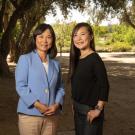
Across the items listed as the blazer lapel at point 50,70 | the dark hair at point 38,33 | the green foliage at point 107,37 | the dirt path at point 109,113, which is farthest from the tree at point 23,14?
the green foliage at point 107,37

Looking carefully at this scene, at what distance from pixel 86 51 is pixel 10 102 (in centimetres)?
741

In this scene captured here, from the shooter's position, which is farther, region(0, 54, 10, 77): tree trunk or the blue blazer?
region(0, 54, 10, 77): tree trunk

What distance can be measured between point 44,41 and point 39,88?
1.49ft

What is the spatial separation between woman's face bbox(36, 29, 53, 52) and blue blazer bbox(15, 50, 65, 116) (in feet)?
0.38

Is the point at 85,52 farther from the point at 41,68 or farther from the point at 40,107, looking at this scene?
the point at 40,107

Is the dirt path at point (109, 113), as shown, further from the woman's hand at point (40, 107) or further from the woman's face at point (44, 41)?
the woman's hand at point (40, 107)

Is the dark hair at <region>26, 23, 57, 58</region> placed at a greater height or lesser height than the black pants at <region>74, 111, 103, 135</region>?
greater

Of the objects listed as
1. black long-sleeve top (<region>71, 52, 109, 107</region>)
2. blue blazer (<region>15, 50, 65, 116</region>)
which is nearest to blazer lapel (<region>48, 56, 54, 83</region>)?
→ blue blazer (<region>15, 50, 65, 116</region>)

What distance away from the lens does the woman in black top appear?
3996 millimetres

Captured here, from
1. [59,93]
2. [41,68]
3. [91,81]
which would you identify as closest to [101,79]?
[91,81]

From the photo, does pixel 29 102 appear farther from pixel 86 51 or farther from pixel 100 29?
pixel 100 29

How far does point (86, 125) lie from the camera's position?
4094mm

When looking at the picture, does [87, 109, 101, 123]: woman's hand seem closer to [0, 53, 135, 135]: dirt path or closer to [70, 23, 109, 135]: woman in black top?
[70, 23, 109, 135]: woman in black top

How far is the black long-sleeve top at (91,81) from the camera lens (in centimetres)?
398
